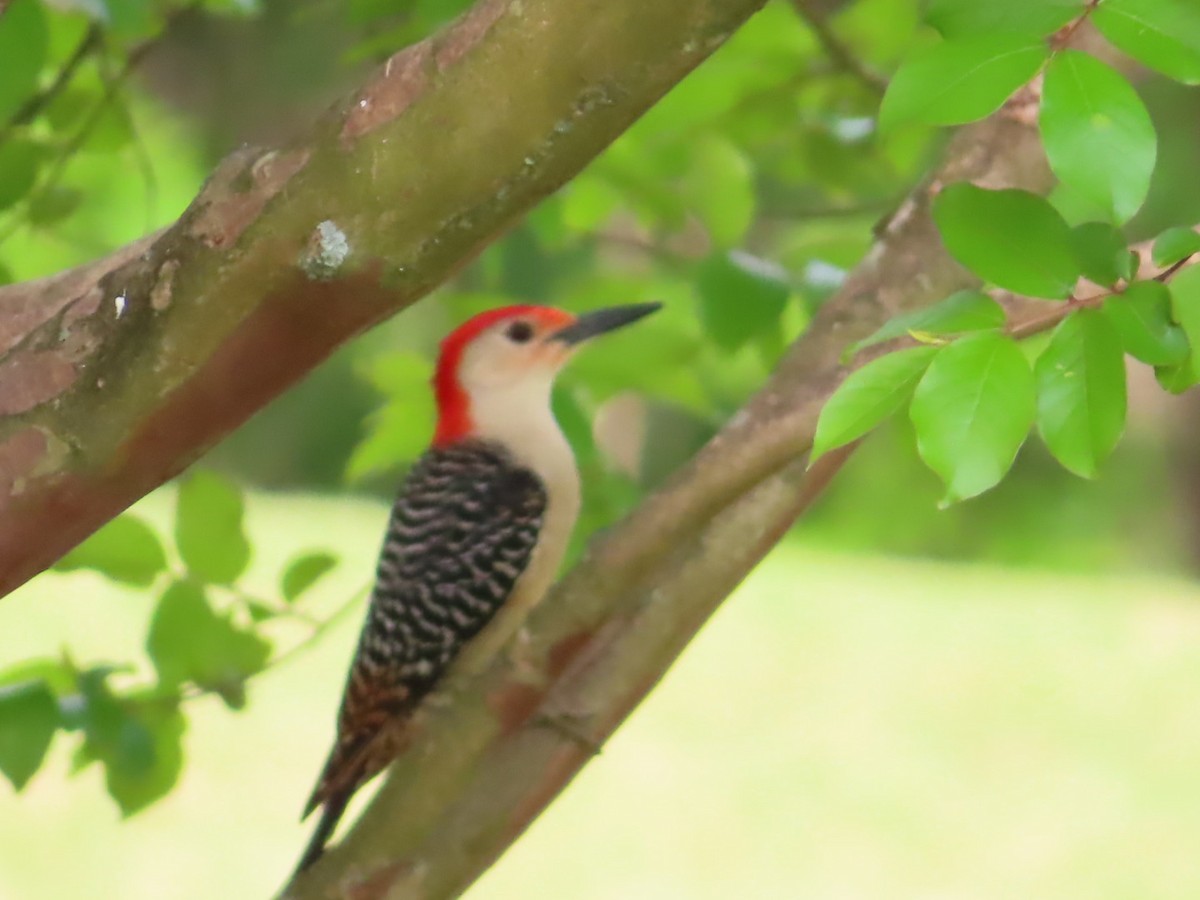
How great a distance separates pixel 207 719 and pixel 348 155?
459 centimetres

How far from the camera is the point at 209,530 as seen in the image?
6.59ft

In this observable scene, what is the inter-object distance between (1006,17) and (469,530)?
2.05m

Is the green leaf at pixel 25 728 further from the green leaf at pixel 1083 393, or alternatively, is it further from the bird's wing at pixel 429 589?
the green leaf at pixel 1083 393

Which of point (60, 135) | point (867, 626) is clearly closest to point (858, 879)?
point (867, 626)

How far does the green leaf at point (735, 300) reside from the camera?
7.00 ft

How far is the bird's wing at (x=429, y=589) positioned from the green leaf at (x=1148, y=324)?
6.40ft

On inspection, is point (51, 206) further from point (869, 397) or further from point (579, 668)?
point (869, 397)

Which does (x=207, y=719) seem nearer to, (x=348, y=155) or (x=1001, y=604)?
(x=1001, y=604)

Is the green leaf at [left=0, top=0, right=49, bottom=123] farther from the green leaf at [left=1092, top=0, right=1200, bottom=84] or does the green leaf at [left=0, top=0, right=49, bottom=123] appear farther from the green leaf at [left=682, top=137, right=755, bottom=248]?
the green leaf at [left=1092, top=0, right=1200, bottom=84]

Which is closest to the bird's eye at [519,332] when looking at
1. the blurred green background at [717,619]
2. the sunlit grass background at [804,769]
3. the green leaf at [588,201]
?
the blurred green background at [717,619]

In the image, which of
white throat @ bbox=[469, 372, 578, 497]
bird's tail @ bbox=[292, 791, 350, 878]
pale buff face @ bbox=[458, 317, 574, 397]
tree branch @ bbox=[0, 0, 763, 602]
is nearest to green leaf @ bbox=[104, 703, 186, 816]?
bird's tail @ bbox=[292, 791, 350, 878]

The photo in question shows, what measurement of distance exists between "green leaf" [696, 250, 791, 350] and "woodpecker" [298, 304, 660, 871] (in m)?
0.50

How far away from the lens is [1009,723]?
17.0 ft

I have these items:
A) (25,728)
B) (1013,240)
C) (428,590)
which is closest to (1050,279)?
(1013,240)
